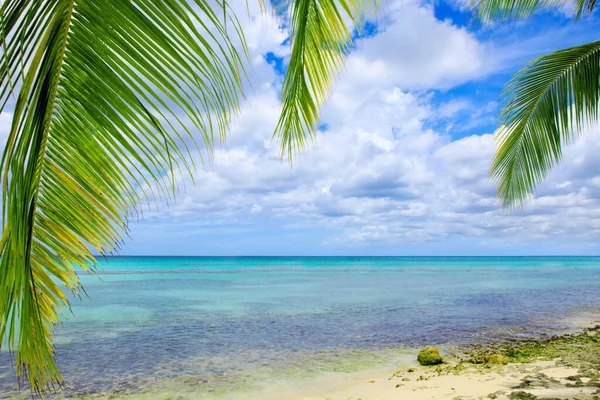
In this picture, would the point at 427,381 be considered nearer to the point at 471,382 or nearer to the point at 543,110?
the point at 471,382

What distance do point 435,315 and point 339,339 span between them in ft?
17.1

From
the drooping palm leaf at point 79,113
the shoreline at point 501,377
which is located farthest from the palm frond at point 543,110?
the drooping palm leaf at point 79,113

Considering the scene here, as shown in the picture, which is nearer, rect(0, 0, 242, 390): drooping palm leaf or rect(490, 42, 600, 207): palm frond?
rect(0, 0, 242, 390): drooping palm leaf

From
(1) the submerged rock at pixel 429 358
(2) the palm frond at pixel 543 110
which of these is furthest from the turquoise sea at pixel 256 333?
(2) the palm frond at pixel 543 110

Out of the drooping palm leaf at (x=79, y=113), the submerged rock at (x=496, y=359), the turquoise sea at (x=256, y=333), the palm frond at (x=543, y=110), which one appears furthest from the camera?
the turquoise sea at (x=256, y=333)

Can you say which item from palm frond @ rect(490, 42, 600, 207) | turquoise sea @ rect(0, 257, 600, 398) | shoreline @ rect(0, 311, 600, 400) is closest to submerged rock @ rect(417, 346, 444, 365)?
shoreline @ rect(0, 311, 600, 400)

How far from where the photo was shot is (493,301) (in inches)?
707

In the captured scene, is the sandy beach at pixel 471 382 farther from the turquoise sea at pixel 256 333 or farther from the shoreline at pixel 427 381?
the turquoise sea at pixel 256 333

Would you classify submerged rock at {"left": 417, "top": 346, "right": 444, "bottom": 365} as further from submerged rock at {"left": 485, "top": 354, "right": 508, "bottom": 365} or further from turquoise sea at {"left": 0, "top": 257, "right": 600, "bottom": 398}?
submerged rock at {"left": 485, "top": 354, "right": 508, "bottom": 365}

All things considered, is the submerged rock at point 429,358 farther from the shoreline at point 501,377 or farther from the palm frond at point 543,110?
the palm frond at point 543,110

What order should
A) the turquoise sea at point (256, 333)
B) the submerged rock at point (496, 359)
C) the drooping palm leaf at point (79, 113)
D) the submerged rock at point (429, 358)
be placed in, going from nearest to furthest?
the drooping palm leaf at point (79, 113), the submerged rock at point (496, 359), the turquoise sea at point (256, 333), the submerged rock at point (429, 358)

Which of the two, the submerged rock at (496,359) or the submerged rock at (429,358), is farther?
the submerged rock at (429,358)

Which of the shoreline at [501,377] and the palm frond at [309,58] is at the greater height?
the palm frond at [309,58]

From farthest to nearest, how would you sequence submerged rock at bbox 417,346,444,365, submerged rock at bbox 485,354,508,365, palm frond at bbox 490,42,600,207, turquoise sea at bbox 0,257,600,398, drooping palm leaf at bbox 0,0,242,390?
1. submerged rock at bbox 417,346,444,365
2. turquoise sea at bbox 0,257,600,398
3. submerged rock at bbox 485,354,508,365
4. palm frond at bbox 490,42,600,207
5. drooping palm leaf at bbox 0,0,242,390
